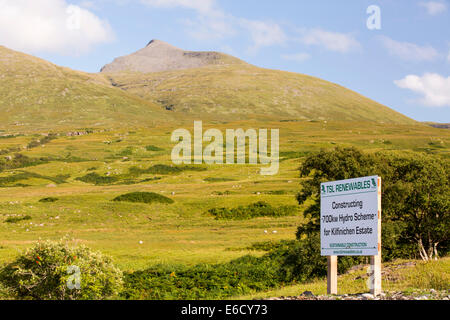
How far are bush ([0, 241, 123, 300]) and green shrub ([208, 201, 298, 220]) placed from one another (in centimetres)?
4141

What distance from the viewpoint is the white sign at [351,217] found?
16.7 m

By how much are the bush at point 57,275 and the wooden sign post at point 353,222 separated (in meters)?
11.4

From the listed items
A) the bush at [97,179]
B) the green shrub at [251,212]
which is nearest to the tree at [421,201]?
the green shrub at [251,212]

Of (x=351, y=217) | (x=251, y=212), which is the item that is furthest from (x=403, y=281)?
(x=251, y=212)

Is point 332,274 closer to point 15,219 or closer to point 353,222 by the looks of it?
point 353,222

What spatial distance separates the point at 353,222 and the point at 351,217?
0.21 metres

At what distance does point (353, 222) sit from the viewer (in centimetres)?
1742


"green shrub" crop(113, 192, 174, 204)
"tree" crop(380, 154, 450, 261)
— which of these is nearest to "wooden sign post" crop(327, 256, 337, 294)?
"tree" crop(380, 154, 450, 261)

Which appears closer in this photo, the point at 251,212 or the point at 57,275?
the point at 57,275

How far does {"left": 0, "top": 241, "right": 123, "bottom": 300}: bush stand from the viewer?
23.8 metres

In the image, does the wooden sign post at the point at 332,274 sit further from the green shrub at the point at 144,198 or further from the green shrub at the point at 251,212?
the green shrub at the point at 144,198

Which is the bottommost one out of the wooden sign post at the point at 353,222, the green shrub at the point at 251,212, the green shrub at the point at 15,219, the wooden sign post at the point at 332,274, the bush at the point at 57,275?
the green shrub at the point at 15,219
